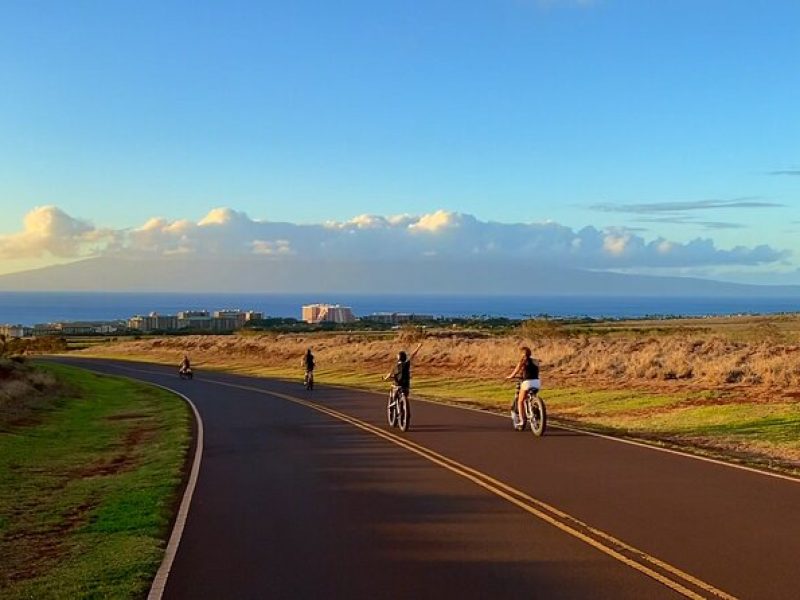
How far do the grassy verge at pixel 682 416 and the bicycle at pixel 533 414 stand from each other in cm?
142

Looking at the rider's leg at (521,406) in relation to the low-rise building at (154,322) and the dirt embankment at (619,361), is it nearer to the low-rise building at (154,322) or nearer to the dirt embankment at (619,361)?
the dirt embankment at (619,361)

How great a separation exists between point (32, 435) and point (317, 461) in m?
9.44

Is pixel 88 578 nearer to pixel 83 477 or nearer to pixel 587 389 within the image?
pixel 83 477

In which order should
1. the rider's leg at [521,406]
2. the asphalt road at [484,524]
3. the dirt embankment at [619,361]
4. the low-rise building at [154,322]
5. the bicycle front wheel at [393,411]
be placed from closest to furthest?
the asphalt road at [484,524] < the rider's leg at [521,406] < the bicycle front wheel at [393,411] < the dirt embankment at [619,361] < the low-rise building at [154,322]

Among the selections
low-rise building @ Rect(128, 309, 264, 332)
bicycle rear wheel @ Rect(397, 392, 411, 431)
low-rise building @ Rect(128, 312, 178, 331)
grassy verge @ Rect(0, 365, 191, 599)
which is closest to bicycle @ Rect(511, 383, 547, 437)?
bicycle rear wheel @ Rect(397, 392, 411, 431)

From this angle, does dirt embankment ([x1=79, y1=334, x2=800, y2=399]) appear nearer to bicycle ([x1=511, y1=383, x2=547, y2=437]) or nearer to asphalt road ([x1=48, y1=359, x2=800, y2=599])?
bicycle ([x1=511, y1=383, x2=547, y2=437])

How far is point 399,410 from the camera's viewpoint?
20266 mm

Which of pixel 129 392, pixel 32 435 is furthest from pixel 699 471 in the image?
pixel 129 392

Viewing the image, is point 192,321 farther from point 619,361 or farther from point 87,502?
point 87,502

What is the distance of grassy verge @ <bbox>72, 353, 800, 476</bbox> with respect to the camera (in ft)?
50.6

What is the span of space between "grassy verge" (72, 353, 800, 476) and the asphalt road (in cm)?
137

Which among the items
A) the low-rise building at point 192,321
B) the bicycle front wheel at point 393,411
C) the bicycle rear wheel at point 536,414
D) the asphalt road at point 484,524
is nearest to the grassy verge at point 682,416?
the asphalt road at point 484,524

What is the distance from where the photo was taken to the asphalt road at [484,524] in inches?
293

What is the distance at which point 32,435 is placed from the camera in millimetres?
21469
